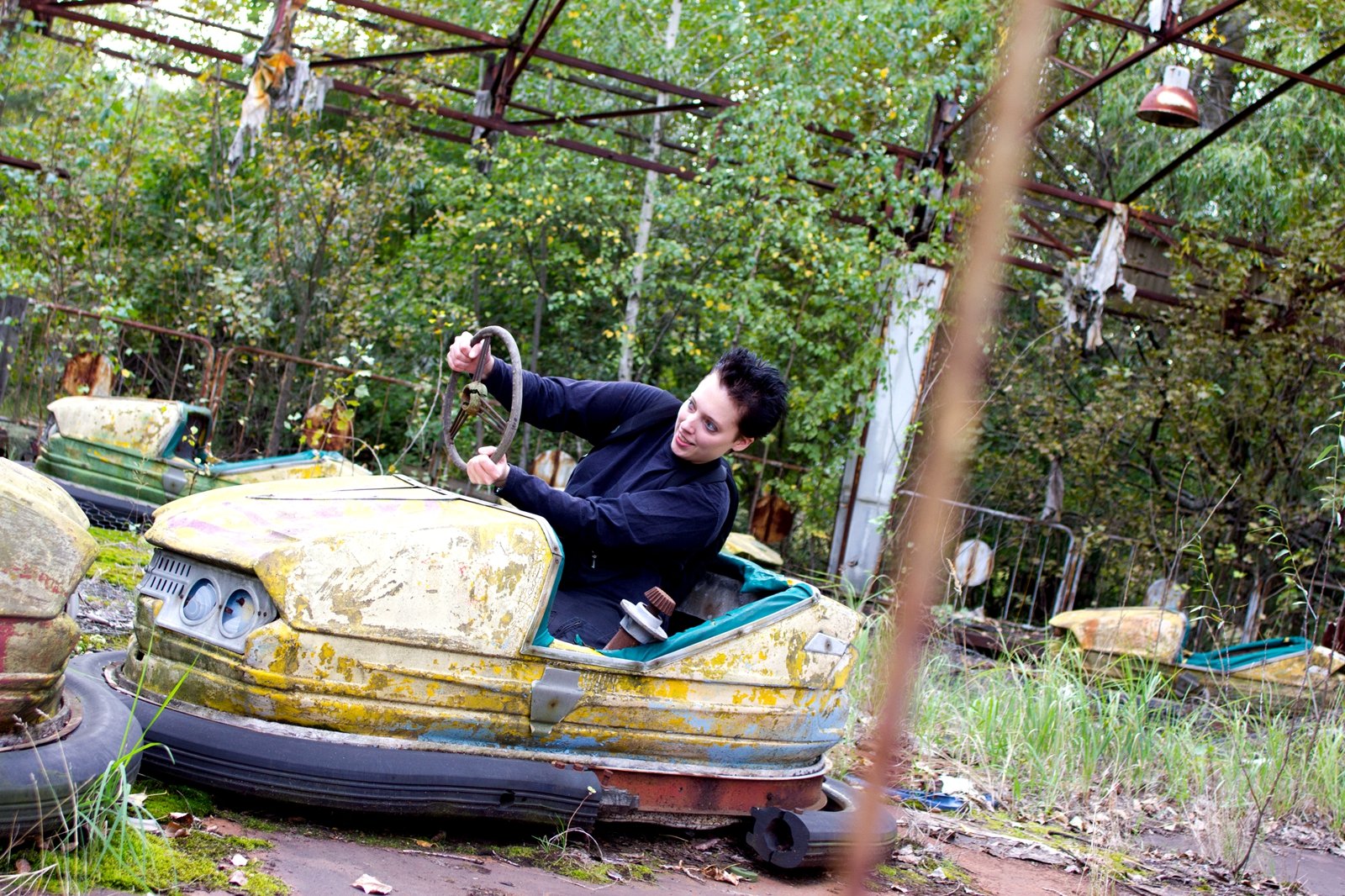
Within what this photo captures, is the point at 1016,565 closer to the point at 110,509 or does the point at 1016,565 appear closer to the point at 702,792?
the point at 110,509

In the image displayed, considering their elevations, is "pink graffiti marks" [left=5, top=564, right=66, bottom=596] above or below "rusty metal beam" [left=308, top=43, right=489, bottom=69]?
below

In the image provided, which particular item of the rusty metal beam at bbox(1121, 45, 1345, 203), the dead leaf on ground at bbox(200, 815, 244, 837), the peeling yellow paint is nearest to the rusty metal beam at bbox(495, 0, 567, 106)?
the rusty metal beam at bbox(1121, 45, 1345, 203)

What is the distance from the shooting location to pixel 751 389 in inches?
119

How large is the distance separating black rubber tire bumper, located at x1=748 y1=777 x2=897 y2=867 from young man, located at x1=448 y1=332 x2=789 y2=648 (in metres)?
0.60

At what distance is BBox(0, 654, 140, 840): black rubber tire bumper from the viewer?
183 centimetres

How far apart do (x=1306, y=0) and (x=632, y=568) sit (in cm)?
1126

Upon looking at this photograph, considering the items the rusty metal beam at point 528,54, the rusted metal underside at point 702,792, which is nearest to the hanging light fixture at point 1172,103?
the rusty metal beam at point 528,54

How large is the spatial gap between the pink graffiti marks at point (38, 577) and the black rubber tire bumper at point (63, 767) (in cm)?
25

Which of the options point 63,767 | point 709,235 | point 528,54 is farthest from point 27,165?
point 63,767

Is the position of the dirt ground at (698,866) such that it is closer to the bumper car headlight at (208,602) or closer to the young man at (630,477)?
the bumper car headlight at (208,602)

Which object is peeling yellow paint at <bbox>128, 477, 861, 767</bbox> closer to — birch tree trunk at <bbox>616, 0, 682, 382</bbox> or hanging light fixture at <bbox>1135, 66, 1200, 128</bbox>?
hanging light fixture at <bbox>1135, 66, 1200, 128</bbox>

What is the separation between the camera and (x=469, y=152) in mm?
9570

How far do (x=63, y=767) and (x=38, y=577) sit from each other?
0.99 feet

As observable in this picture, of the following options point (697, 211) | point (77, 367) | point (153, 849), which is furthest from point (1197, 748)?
point (77, 367)
